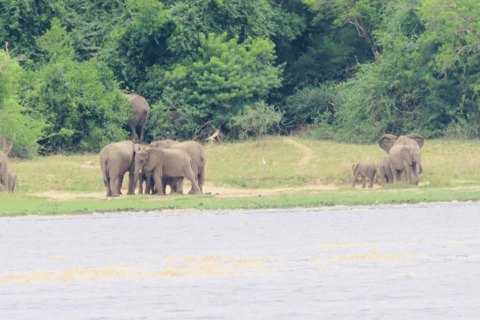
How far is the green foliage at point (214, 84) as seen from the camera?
3784 centimetres

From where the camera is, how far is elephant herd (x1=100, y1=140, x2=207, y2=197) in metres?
25.8

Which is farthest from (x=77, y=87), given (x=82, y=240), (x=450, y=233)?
(x=450, y=233)

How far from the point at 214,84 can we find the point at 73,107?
6024 millimetres

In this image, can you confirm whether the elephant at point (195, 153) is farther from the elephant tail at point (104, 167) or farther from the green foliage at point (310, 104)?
the green foliage at point (310, 104)

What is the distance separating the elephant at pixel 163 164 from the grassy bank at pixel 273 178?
900 millimetres

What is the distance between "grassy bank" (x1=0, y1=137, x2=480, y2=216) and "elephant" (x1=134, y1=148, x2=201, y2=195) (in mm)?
900

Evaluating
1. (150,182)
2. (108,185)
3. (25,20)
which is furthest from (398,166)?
(25,20)

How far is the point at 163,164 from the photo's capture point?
84.7 ft

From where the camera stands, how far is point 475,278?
12.4 m

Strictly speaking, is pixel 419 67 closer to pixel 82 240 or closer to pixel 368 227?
pixel 368 227

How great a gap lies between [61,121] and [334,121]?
1256 cm

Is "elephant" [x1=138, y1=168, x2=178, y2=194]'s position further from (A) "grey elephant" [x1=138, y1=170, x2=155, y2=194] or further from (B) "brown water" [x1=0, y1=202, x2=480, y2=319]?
(B) "brown water" [x1=0, y1=202, x2=480, y2=319]

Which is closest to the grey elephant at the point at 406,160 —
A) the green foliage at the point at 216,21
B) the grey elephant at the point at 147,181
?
the grey elephant at the point at 147,181

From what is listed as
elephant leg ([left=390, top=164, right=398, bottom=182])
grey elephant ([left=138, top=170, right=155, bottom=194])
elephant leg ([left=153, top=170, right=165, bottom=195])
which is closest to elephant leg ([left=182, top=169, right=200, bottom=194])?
elephant leg ([left=153, top=170, right=165, bottom=195])
